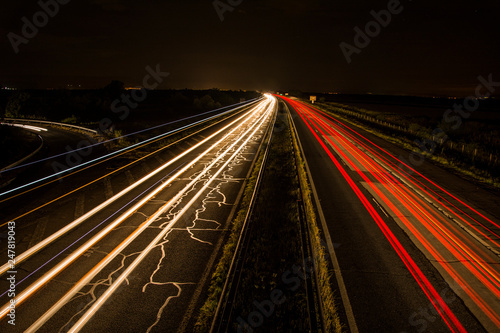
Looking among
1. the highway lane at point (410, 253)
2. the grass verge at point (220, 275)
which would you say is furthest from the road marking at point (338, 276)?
the grass verge at point (220, 275)

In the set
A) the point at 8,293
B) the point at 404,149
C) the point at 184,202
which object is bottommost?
the point at 8,293

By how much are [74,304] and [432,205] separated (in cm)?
1296

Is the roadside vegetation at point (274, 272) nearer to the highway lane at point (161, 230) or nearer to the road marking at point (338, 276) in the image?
the road marking at point (338, 276)

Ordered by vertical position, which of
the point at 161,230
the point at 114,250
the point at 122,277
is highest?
the point at 161,230

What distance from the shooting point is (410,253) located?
7781 millimetres

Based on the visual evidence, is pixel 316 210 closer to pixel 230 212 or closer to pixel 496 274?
pixel 230 212

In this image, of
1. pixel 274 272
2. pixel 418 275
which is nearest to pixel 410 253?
pixel 418 275

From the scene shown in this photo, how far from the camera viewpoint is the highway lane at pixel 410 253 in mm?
5648

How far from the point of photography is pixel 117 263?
22.9 feet

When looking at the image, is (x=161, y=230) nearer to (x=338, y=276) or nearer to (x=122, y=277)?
(x=122, y=277)

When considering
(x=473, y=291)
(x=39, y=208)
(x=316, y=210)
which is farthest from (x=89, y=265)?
(x=473, y=291)

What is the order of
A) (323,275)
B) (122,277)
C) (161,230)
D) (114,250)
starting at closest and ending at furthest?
(122,277)
(323,275)
(114,250)
(161,230)

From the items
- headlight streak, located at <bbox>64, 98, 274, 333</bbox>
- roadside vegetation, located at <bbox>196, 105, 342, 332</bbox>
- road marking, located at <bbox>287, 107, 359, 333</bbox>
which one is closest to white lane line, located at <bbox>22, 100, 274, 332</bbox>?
headlight streak, located at <bbox>64, 98, 274, 333</bbox>

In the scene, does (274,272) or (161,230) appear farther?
(161,230)
